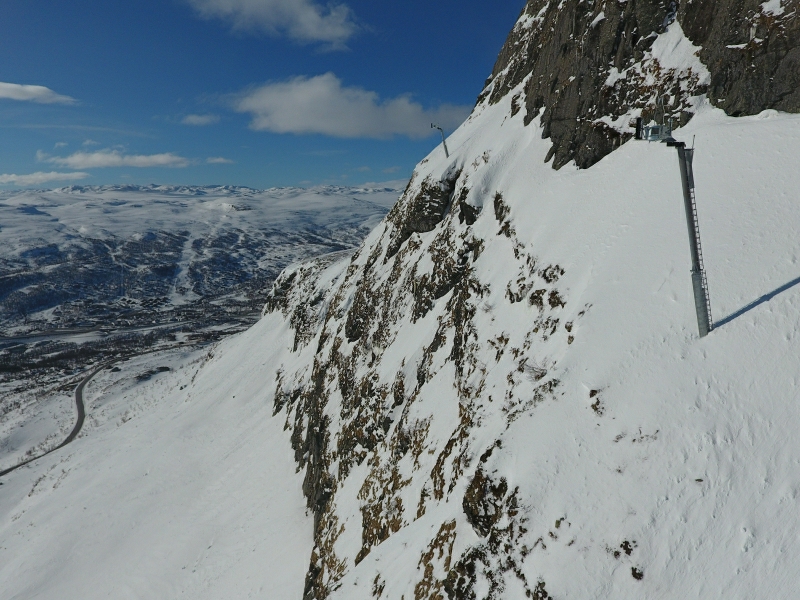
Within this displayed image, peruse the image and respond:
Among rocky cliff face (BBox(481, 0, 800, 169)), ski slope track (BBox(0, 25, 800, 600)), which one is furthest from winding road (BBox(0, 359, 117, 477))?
rocky cliff face (BBox(481, 0, 800, 169))

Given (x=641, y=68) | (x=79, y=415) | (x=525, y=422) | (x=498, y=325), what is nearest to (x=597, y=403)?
(x=525, y=422)

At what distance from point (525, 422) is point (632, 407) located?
2.61 metres

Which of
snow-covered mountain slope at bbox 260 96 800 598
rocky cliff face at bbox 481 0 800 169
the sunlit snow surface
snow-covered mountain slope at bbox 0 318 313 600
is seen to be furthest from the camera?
snow-covered mountain slope at bbox 0 318 313 600

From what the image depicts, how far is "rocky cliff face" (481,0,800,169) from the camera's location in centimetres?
1418

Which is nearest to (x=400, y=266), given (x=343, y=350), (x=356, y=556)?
(x=343, y=350)

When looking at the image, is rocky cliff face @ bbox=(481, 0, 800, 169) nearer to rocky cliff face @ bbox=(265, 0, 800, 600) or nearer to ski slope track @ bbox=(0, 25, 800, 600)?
rocky cliff face @ bbox=(265, 0, 800, 600)

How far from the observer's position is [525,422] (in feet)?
35.4

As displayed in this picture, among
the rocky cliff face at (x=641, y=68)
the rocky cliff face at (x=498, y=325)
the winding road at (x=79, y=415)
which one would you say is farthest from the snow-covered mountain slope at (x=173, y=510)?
the rocky cliff face at (x=641, y=68)

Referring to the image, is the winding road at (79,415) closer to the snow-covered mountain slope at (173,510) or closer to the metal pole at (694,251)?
the snow-covered mountain slope at (173,510)

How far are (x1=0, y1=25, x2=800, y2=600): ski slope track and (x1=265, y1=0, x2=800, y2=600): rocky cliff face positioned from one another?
11 cm

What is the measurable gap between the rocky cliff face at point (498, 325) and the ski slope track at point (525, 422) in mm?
111

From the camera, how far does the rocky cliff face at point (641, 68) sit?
1418 centimetres

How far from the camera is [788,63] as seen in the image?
45.0 ft

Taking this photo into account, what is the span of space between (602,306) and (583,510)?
595cm
